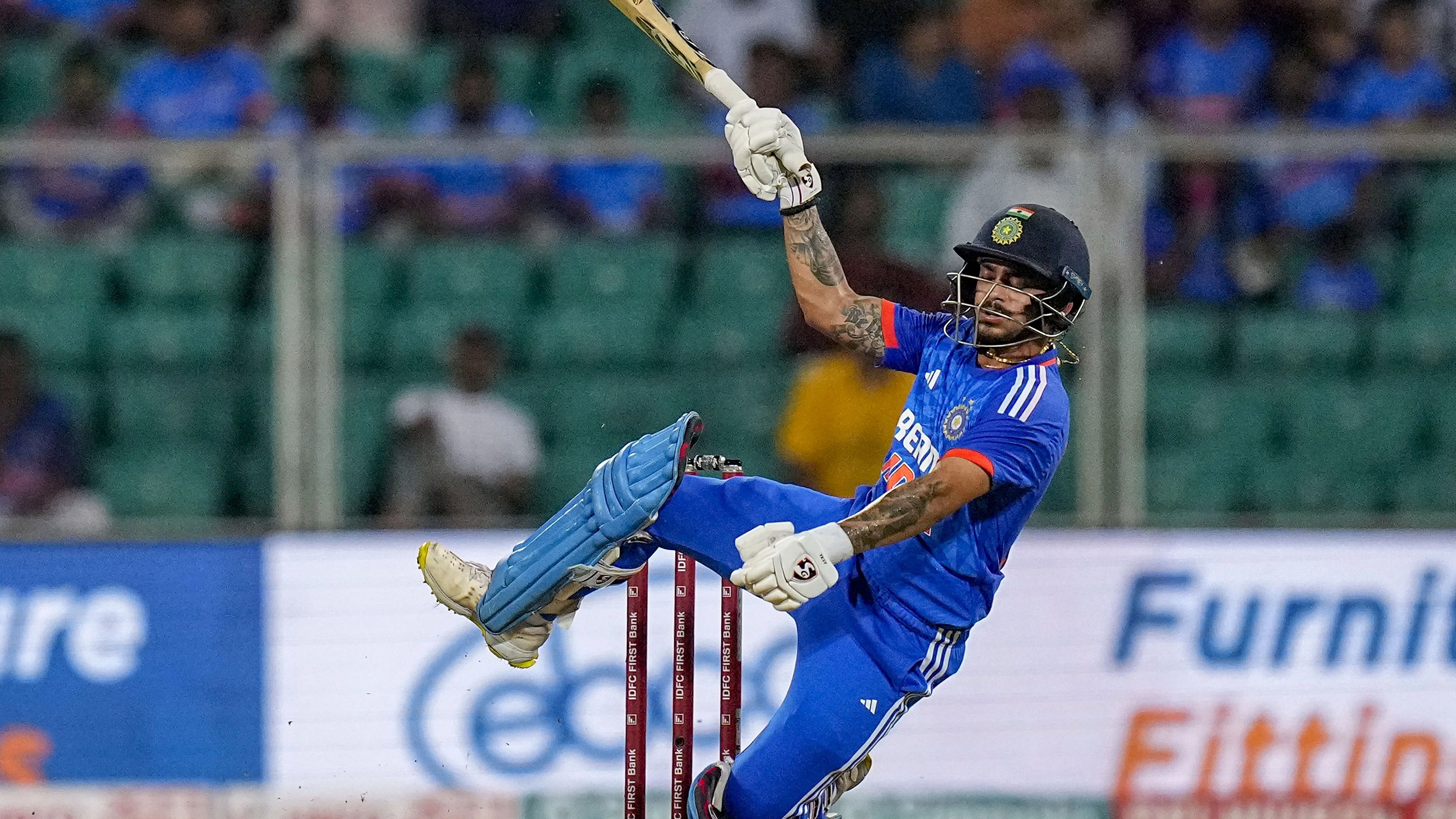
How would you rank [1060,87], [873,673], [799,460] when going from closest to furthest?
[873,673] → [799,460] → [1060,87]

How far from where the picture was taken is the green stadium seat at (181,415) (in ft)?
26.8

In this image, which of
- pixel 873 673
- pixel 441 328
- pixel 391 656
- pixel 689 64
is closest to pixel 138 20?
pixel 441 328

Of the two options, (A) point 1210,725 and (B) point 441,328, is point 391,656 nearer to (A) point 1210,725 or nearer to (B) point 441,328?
(B) point 441,328

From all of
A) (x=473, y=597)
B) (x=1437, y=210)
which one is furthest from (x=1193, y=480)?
(x=473, y=597)

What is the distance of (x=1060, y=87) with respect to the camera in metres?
10.2

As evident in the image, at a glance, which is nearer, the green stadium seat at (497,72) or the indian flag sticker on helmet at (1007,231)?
the indian flag sticker on helmet at (1007,231)

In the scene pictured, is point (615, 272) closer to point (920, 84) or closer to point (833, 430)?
point (833, 430)

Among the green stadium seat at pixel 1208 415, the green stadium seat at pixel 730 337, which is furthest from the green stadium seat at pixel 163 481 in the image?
the green stadium seat at pixel 1208 415

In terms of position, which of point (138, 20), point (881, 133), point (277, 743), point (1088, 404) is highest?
point (138, 20)

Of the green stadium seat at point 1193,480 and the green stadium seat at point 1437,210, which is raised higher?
the green stadium seat at point 1437,210

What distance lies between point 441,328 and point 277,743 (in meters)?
1.88

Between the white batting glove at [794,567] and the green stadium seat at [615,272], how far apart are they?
10.2 ft

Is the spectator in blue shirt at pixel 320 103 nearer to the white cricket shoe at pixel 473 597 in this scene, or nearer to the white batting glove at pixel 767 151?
the white cricket shoe at pixel 473 597

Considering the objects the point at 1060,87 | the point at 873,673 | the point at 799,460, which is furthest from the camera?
the point at 1060,87
